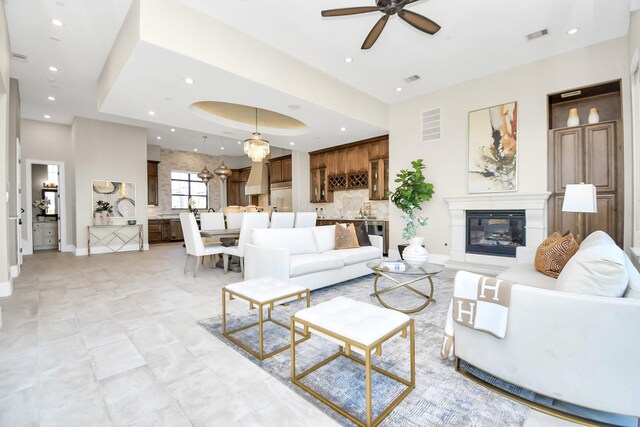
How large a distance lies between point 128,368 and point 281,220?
11.7 feet

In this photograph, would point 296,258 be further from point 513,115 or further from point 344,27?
point 513,115

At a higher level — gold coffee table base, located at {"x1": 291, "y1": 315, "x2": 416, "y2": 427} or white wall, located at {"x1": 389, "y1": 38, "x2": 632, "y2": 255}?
white wall, located at {"x1": 389, "y1": 38, "x2": 632, "y2": 255}

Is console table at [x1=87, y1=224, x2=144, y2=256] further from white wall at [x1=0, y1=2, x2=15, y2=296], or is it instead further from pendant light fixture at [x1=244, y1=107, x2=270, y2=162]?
pendant light fixture at [x1=244, y1=107, x2=270, y2=162]

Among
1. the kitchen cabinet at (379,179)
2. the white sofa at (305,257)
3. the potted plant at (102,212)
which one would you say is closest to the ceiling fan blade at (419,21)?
the white sofa at (305,257)

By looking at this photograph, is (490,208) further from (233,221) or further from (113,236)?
(113,236)

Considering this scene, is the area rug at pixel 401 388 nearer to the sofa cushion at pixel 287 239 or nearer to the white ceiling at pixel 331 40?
the sofa cushion at pixel 287 239

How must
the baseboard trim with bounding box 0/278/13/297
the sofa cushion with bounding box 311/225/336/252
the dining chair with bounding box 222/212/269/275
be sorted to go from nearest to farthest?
the baseboard trim with bounding box 0/278/13/297, the sofa cushion with bounding box 311/225/336/252, the dining chair with bounding box 222/212/269/275

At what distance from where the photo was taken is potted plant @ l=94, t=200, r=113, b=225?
24.1ft

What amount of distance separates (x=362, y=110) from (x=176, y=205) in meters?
8.26

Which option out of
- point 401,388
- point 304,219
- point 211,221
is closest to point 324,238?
point 304,219

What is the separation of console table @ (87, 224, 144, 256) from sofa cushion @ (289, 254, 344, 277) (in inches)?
243

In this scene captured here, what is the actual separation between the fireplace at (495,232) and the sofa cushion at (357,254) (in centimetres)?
206

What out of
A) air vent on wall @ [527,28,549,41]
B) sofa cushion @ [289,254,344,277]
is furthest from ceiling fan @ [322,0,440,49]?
sofa cushion @ [289,254,344,277]

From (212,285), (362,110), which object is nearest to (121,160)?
(212,285)
